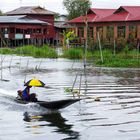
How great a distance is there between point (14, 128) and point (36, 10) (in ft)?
208

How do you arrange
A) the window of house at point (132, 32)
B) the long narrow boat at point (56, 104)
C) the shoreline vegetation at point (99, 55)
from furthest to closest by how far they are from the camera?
the window of house at point (132, 32), the shoreline vegetation at point (99, 55), the long narrow boat at point (56, 104)

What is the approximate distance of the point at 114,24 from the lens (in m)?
48.7

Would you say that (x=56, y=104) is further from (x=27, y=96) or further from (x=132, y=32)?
(x=132, y=32)

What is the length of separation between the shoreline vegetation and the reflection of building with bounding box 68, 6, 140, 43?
4.24 metres

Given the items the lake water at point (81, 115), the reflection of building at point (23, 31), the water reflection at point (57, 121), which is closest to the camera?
the lake water at point (81, 115)

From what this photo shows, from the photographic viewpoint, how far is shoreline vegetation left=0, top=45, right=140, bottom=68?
3288cm

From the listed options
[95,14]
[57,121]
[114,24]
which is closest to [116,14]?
[114,24]

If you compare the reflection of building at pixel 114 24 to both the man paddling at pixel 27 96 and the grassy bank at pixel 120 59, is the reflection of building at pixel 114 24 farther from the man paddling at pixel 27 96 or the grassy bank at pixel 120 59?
the man paddling at pixel 27 96

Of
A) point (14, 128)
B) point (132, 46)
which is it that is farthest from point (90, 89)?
point (132, 46)

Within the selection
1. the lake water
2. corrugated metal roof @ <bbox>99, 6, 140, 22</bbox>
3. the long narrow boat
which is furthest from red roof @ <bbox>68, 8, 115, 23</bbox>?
the long narrow boat

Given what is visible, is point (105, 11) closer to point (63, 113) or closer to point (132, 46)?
point (132, 46)

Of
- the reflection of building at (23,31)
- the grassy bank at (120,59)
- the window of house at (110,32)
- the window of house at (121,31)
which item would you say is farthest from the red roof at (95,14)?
the grassy bank at (120,59)

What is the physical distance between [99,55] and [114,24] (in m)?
10.3

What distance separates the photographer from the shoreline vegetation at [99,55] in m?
32.9
